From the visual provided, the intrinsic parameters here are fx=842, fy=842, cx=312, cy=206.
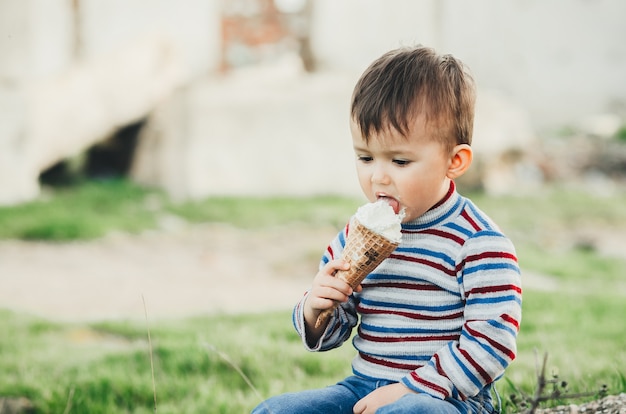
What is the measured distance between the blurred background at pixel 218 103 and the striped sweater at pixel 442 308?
7.16m

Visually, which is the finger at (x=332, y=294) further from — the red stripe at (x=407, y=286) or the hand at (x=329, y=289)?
the red stripe at (x=407, y=286)

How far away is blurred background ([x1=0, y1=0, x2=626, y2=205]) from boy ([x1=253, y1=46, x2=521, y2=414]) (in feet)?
23.5

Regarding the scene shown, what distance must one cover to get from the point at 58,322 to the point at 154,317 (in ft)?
1.90

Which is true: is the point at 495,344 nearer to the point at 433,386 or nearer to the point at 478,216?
the point at 433,386

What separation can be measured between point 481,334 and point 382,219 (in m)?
0.35

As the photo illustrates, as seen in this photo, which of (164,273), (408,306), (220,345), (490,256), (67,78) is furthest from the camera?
(67,78)

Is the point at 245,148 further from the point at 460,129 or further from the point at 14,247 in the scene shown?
the point at 460,129

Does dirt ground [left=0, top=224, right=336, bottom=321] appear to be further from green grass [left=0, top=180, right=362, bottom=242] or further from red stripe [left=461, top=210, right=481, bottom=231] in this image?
red stripe [left=461, top=210, right=481, bottom=231]

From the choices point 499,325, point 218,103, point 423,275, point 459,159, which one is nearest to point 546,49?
point 218,103

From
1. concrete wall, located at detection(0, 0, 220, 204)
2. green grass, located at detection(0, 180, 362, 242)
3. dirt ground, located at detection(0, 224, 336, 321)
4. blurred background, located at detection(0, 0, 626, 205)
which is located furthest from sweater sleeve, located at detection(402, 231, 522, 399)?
blurred background, located at detection(0, 0, 626, 205)

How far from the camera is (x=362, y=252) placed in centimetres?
200

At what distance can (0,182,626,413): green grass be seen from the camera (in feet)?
10.3

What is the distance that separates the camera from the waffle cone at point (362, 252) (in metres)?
1.98

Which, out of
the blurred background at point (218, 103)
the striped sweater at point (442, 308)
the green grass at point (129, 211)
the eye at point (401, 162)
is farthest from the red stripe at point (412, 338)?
the blurred background at point (218, 103)
